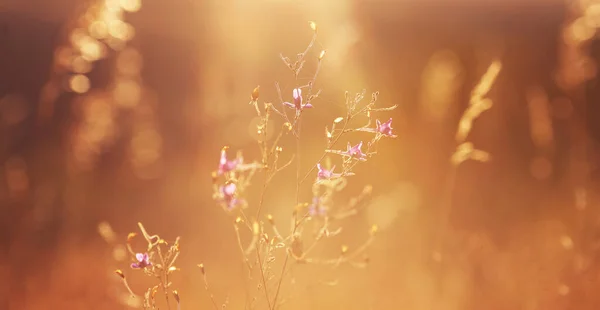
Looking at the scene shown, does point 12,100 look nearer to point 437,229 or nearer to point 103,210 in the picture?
point 103,210

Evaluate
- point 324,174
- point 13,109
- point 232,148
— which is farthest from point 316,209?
point 13,109

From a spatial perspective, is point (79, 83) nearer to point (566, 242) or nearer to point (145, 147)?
point (145, 147)

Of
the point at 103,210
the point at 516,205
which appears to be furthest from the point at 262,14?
the point at 516,205

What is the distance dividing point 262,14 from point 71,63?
478 millimetres

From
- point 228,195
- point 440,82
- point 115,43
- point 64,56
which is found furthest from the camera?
→ point 440,82

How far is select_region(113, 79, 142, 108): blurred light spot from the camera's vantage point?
1.24m

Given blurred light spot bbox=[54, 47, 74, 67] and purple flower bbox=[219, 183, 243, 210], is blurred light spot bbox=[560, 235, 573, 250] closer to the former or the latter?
purple flower bbox=[219, 183, 243, 210]

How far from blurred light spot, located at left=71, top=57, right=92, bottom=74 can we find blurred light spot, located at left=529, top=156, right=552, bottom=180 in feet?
3.95

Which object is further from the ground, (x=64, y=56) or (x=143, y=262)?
(x=64, y=56)

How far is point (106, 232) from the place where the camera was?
117cm

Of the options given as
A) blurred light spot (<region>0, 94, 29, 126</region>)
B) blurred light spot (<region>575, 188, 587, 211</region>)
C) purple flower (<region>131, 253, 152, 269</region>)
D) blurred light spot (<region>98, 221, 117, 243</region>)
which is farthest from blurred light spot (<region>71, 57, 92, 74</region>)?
blurred light spot (<region>575, 188, 587, 211</region>)

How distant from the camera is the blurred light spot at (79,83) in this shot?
3.98 feet

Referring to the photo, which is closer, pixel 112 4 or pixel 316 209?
pixel 316 209

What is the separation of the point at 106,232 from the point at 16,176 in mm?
283
